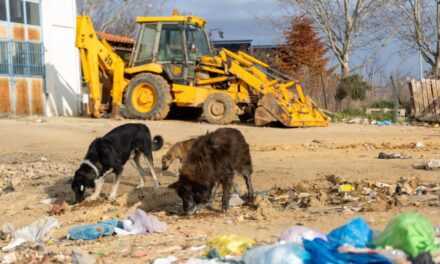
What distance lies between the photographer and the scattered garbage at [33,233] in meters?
8.74

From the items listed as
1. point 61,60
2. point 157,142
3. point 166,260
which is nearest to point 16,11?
point 61,60

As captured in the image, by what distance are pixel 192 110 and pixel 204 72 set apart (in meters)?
1.67

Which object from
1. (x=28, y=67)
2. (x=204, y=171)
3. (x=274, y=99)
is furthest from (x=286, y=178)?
(x=28, y=67)

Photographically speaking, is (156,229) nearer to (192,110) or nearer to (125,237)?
(125,237)

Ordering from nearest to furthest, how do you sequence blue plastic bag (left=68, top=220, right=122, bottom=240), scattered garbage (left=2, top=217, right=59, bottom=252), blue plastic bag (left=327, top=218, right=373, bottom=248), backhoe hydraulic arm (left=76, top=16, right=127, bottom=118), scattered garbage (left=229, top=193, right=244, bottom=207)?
blue plastic bag (left=327, top=218, right=373, bottom=248) → scattered garbage (left=2, top=217, right=59, bottom=252) → blue plastic bag (left=68, top=220, right=122, bottom=240) → scattered garbage (left=229, top=193, right=244, bottom=207) → backhoe hydraulic arm (left=76, top=16, right=127, bottom=118)

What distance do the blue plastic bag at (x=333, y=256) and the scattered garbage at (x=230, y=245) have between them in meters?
1.02

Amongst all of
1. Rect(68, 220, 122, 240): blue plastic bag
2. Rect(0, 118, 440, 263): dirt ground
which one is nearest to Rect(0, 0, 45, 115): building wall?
Rect(0, 118, 440, 263): dirt ground

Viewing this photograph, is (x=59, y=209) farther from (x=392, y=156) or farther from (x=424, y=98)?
(x=424, y=98)

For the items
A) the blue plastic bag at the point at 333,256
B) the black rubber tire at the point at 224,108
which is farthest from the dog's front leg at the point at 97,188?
the black rubber tire at the point at 224,108

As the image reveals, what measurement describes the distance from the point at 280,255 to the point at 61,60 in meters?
22.2

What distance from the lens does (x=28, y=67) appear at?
25.6m

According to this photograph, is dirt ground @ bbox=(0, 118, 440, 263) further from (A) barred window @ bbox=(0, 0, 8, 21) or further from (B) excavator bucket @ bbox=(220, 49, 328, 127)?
(A) barred window @ bbox=(0, 0, 8, 21)

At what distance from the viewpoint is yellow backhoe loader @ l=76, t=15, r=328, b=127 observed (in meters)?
23.0

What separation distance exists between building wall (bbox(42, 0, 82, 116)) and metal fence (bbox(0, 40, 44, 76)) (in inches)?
15.0
